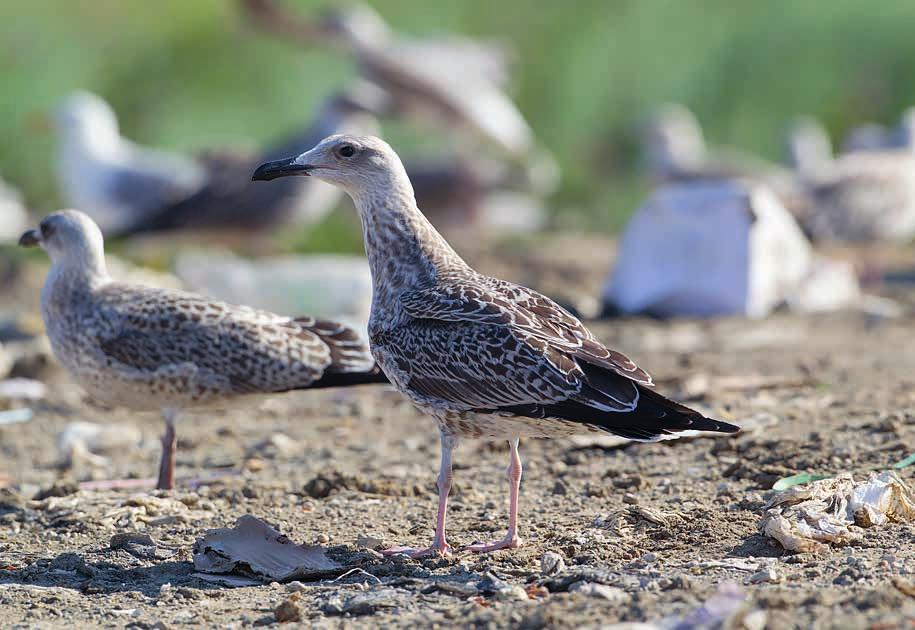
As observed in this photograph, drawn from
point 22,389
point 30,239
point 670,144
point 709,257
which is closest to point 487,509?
point 30,239

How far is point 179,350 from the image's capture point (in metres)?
6.33

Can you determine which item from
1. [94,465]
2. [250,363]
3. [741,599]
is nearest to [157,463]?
[94,465]

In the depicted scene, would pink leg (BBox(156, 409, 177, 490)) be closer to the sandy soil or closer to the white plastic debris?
the sandy soil

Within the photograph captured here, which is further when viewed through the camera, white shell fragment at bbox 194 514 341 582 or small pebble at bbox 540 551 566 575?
white shell fragment at bbox 194 514 341 582

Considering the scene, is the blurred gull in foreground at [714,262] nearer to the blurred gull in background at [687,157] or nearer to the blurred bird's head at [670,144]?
the blurred gull in background at [687,157]

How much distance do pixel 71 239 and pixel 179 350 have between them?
2.94 feet

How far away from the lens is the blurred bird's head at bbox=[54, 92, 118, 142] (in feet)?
46.0

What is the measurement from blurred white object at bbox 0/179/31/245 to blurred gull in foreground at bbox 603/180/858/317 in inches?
269

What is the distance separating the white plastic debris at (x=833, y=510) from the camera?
14.9 ft

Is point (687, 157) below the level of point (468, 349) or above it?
above

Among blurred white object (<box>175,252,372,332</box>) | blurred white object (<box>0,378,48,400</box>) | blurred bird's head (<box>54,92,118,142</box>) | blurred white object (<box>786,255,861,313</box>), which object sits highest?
blurred bird's head (<box>54,92,118,142</box>)

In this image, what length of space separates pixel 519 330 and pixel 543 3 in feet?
45.8

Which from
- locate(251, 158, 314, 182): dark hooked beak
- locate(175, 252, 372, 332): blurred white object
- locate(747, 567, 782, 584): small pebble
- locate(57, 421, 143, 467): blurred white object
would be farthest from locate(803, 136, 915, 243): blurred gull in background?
locate(747, 567, 782, 584): small pebble

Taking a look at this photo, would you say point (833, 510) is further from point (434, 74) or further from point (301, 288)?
point (434, 74)
